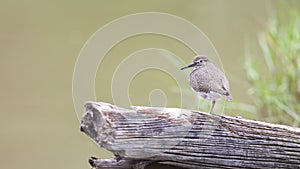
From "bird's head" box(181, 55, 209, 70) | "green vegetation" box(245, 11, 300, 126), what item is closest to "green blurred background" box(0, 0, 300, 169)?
"green vegetation" box(245, 11, 300, 126)

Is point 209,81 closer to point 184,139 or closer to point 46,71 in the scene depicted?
point 184,139

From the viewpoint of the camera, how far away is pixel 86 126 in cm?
48

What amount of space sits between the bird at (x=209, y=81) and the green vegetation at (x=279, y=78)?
868mm

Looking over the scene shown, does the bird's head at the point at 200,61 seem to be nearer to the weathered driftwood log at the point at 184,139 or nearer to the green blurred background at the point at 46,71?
the weathered driftwood log at the point at 184,139

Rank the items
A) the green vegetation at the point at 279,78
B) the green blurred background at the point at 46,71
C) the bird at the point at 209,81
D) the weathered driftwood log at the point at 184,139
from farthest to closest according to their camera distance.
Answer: the green blurred background at the point at 46,71
the green vegetation at the point at 279,78
the bird at the point at 209,81
the weathered driftwood log at the point at 184,139

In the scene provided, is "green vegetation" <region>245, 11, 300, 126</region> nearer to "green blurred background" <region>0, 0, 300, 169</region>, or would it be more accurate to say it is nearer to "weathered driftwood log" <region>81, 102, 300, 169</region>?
"green blurred background" <region>0, 0, 300, 169</region>

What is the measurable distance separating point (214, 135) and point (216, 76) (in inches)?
3.9

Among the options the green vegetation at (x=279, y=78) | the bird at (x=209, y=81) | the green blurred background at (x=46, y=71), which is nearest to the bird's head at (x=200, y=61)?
the bird at (x=209, y=81)

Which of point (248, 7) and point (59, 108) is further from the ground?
point (248, 7)

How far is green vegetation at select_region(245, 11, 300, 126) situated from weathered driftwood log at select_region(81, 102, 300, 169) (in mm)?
902

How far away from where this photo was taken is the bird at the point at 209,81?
599 mm

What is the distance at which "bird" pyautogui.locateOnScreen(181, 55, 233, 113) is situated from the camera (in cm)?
60

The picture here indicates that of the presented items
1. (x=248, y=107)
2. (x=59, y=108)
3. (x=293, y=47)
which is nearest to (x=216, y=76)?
(x=293, y=47)

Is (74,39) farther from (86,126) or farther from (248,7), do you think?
(86,126)
